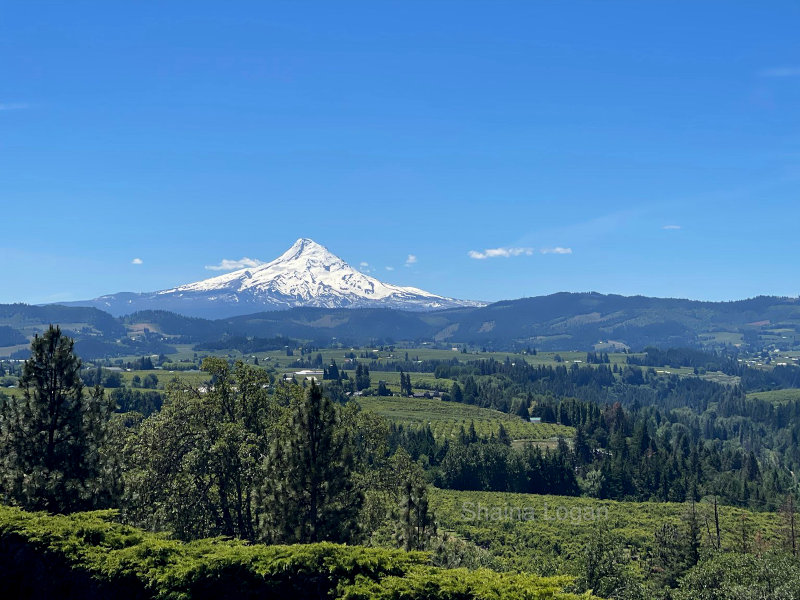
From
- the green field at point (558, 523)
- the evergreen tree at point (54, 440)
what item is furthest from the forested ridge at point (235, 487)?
the green field at point (558, 523)

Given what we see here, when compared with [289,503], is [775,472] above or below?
below

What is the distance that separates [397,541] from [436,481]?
106230mm

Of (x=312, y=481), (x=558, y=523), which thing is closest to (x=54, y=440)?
(x=312, y=481)

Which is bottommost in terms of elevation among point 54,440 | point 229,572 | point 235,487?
point 235,487

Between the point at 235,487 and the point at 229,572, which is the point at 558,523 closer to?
the point at 235,487

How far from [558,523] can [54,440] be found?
291 feet

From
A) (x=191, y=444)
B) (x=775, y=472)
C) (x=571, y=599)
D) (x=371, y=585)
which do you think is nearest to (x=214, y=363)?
(x=191, y=444)

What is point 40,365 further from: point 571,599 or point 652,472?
point 652,472

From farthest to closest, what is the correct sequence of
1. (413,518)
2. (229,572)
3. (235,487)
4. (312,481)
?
(235,487), (413,518), (312,481), (229,572)

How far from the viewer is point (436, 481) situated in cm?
13950

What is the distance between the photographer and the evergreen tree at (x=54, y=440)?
1209 inches

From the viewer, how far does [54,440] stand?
106 feet

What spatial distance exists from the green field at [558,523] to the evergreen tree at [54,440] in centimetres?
4434

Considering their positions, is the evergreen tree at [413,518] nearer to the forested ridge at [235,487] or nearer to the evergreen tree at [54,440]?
the forested ridge at [235,487]
